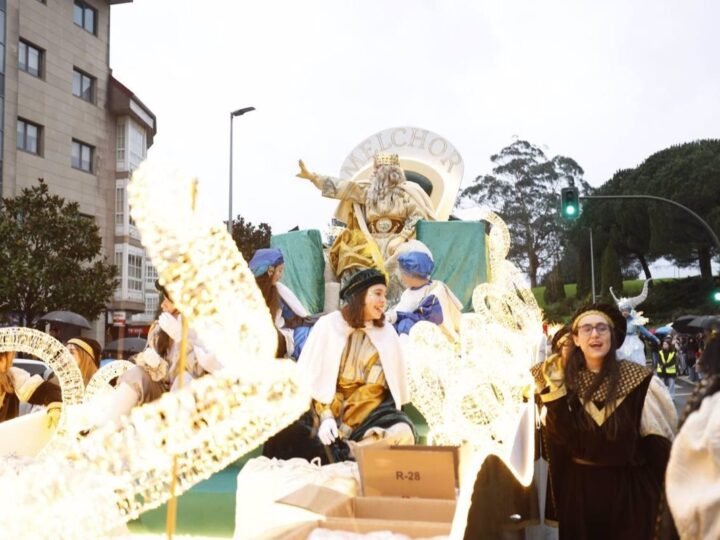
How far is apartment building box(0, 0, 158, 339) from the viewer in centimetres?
2830

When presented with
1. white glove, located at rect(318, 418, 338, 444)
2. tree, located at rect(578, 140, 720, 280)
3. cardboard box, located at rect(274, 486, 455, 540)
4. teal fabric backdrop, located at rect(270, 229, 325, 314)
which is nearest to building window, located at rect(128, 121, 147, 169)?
teal fabric backdrop, located at rect(270, 229, 325, 314)

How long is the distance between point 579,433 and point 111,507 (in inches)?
112

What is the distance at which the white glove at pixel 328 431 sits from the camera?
17.0 ft

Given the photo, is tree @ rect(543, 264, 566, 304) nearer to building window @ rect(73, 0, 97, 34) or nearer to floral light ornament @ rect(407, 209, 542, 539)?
building window @ rect(73, 0, 97, 34)

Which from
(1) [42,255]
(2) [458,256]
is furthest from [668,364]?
(1) [42,255]

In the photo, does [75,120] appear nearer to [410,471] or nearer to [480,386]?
[480,386]

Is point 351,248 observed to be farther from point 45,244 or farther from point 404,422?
point 45,244

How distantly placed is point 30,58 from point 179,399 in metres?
30.5

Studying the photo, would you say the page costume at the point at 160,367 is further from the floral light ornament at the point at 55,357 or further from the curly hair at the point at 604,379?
the curly hair at the point at 604,379

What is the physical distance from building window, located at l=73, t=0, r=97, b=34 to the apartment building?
0.04 m

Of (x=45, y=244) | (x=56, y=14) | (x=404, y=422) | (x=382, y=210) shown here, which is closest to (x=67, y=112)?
(x=56, y=14)

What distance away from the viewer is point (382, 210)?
12477 mm

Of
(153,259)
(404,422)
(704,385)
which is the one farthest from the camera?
(404,422)

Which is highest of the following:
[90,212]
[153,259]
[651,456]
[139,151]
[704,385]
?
[139,151]
